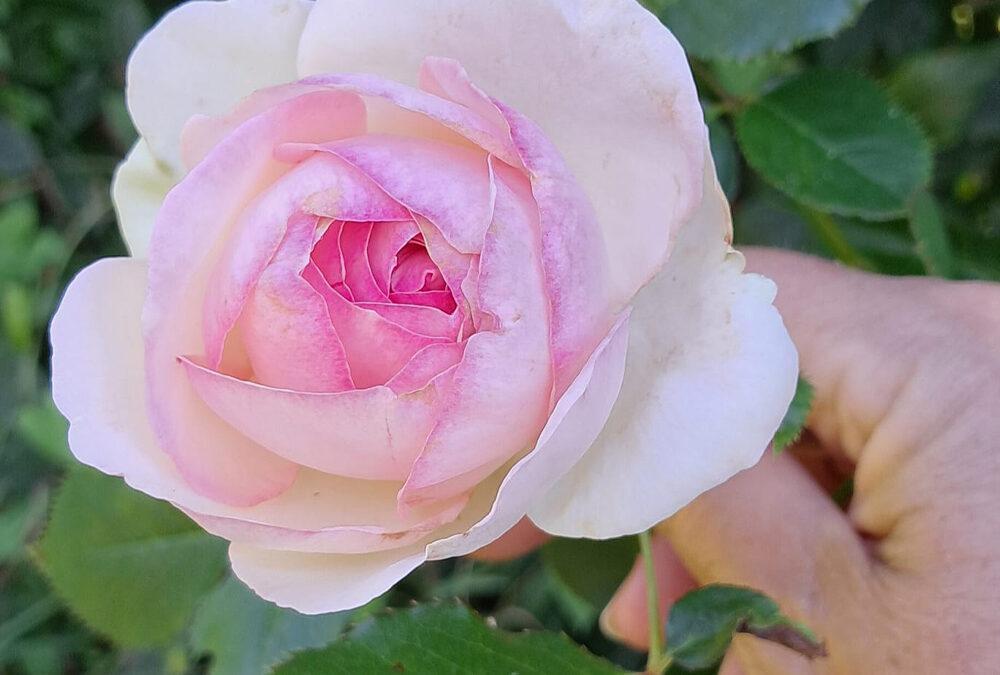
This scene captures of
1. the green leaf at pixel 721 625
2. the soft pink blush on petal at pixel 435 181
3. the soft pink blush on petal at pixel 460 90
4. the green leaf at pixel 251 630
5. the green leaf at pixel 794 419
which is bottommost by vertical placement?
the green leaf at pixel 251 630

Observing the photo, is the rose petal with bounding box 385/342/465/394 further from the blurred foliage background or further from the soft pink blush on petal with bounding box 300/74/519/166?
the blurred foliage background

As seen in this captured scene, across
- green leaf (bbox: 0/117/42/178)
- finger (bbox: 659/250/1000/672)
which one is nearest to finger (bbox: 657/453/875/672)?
finger (bbox: 659/250/1000/672)

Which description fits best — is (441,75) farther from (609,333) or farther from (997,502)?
(997,502)

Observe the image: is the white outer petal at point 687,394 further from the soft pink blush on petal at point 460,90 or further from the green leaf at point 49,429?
the green leaf at point 49,429

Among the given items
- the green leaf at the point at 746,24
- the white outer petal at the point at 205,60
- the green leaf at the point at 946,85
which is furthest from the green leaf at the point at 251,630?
the green leaf at the point at 946,85

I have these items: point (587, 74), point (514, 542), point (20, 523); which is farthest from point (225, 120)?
point (20, 523)

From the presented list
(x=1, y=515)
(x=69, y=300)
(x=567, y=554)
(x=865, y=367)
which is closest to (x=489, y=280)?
(x=69, y=300)
